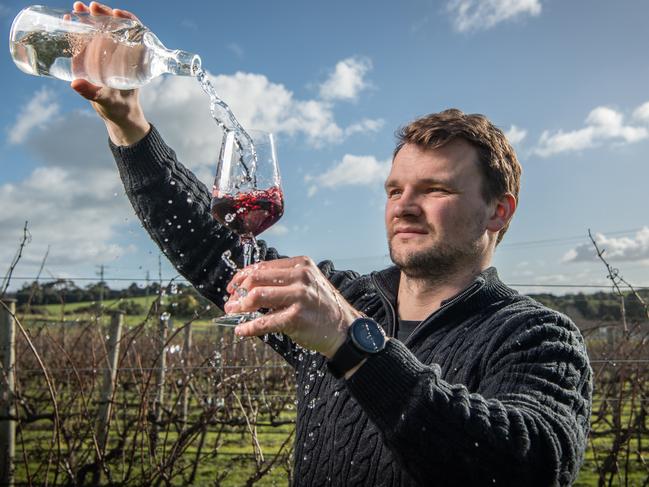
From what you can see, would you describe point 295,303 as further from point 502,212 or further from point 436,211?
point 502,212

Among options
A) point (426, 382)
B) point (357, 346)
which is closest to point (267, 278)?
point (357, 346)

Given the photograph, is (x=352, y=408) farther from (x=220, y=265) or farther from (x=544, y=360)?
(x=220, y=265)

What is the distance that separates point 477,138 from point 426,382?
1110 millimetres

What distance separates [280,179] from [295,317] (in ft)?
1.78

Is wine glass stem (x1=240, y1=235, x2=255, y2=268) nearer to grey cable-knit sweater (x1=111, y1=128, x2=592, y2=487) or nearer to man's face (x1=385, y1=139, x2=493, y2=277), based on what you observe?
grey cable-knit sweater (x1=111, y1=128, x2=592, y2=487)

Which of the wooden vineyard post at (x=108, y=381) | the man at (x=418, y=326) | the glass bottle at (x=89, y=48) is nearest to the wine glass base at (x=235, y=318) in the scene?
the man at (x=418, y=326)

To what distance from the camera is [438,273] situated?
210cm

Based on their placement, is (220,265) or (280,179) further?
(220,265)

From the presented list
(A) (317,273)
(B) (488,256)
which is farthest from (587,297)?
(A) (317,273)

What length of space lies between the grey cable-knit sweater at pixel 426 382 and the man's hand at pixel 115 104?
5 cm

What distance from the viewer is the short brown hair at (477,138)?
84.1 inches

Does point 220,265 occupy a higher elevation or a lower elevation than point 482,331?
higher

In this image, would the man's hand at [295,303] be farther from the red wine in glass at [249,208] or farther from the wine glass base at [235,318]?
the red wine in glass at [249,208]

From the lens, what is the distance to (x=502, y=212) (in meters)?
2.31
